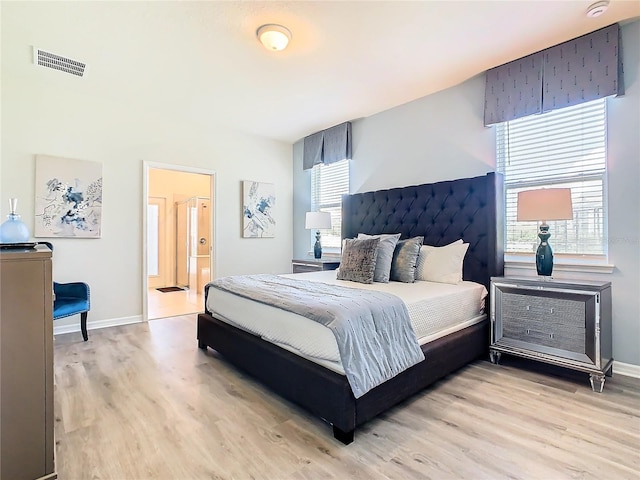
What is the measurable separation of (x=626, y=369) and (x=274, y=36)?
12.0ft

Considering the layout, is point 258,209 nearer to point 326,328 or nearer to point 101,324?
point 101,324

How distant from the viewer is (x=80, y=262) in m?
3.63

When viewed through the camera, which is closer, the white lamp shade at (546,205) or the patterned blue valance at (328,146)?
the white lamp shade at (546,205)

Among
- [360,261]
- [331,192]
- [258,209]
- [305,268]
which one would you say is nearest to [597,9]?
[360,261]

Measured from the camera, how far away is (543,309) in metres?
2.44

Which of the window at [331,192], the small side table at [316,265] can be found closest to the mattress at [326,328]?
the small side table at [316,265]

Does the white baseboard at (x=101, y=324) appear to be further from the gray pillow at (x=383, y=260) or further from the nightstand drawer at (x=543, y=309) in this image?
the nightstand drawer at (x=543, y=309)

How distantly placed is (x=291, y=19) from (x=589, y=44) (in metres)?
2.27

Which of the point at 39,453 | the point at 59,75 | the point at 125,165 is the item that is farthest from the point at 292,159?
the point at 39,453

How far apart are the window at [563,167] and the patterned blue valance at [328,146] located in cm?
195

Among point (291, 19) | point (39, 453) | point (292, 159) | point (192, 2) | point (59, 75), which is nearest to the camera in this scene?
point (39, 453)

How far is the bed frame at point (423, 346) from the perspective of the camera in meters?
1.75

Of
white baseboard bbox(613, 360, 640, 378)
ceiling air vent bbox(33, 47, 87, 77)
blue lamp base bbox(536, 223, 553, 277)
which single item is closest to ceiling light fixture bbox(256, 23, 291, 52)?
ceiling air vent bbox(33, 47, 87, 77)

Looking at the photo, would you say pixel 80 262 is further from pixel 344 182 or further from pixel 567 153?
pixel 567 153
